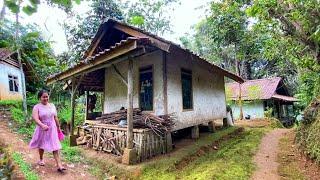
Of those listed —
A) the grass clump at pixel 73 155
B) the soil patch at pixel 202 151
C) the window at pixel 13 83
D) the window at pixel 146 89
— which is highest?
the window at pixel 13 83

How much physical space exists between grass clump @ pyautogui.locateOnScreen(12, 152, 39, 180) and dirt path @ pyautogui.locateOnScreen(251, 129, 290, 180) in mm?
4765

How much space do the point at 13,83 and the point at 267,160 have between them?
19.0 meters

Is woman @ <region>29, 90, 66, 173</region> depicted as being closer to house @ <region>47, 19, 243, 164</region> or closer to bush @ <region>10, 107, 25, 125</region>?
house @ <region>47, 19, 243, 164</region>

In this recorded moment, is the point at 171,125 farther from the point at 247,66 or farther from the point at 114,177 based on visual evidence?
the point at 247,66

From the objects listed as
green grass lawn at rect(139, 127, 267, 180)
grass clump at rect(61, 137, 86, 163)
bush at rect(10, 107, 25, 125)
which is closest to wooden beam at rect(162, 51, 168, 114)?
green grass lawn at rect(139, 127, 267, 180)

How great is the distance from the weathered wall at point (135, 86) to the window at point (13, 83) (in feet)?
39.6

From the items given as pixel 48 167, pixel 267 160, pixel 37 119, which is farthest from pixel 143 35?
pixel 267 160

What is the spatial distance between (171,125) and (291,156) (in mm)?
3758

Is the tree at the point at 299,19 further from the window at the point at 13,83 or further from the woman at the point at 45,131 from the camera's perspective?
the window at the point at 13,83

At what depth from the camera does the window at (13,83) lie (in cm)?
2027

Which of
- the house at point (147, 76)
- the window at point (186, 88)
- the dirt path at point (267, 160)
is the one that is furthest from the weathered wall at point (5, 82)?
the dirt path at point (267, 160)

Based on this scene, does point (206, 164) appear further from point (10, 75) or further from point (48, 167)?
point (10, 75)

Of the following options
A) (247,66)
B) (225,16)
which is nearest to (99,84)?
(225,16)

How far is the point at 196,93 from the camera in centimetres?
1131
